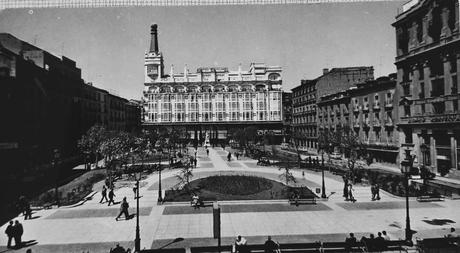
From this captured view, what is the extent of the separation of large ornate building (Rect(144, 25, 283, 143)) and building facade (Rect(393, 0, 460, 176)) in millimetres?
56501

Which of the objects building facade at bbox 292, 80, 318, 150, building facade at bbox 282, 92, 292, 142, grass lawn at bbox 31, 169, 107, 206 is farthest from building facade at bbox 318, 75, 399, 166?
grass lawn at bbox 31, 169, 107, 206

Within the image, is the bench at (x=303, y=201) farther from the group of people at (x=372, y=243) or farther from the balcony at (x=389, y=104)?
the balcony at (x=389, y=104)

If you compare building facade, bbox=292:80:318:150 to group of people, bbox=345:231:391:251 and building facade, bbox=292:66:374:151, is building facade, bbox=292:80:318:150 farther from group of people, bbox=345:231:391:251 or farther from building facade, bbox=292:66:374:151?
group of people, bbox=345:231:391:251

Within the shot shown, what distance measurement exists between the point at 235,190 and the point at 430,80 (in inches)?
1134

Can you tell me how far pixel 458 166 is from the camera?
1340 inches

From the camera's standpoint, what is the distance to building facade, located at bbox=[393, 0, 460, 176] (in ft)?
109

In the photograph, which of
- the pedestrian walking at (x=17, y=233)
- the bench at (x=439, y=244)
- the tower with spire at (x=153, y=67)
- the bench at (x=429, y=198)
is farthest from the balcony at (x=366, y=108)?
the tower with spire at (x=153, y=67)

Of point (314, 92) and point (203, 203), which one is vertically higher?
point (314, 92)

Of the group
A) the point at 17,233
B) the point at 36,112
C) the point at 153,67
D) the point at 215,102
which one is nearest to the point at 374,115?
the point at 36,112

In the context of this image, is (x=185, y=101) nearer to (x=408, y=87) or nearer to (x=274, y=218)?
(x=408, y=87)

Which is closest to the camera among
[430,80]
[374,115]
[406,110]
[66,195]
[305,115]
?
[66,195]

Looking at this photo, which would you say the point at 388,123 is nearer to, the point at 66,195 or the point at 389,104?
the point at 389,104

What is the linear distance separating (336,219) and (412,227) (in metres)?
4.76

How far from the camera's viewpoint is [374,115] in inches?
2122
